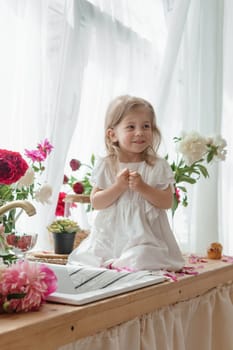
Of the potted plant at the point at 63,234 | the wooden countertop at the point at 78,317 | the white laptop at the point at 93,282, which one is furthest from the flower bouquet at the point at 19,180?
the wooden countertop at the point at 78,317

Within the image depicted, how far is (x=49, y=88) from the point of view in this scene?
160cm

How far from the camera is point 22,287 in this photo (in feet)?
2.83

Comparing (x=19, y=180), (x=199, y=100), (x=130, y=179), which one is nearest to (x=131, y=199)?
(x=130, y=179)

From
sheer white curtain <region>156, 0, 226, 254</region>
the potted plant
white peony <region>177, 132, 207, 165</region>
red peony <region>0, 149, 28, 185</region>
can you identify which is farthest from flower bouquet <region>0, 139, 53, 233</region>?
sheer white curtain <region>156, 0, 226, 254</region>

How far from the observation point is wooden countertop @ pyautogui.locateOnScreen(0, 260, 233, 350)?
31.1 inches

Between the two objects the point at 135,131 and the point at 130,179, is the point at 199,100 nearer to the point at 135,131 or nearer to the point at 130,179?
the point at 135,131

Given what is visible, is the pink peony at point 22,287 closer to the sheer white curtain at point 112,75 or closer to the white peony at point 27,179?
the white peony at point 27,179

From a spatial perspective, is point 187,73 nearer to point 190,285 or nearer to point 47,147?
point 47,147

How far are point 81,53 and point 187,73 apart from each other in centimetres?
69

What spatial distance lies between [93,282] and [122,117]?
522 millimetres

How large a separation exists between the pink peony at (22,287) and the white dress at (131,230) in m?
0.48

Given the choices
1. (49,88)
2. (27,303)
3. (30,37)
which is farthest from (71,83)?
(27,303)

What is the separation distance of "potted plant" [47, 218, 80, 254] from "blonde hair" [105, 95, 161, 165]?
9.2 inches

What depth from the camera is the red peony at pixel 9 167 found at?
3.83 feet
